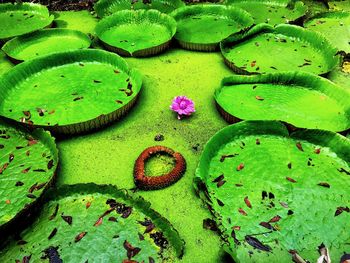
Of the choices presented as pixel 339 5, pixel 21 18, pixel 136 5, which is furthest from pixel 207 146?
pixel 339 5

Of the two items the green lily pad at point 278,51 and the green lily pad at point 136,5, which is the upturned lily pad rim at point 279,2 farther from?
the green lily pad at point 278,51

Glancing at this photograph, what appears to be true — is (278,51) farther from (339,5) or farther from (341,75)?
(339,5)

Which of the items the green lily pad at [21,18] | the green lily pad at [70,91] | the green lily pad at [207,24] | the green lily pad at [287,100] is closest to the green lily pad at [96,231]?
the green lily pad at [70,91]

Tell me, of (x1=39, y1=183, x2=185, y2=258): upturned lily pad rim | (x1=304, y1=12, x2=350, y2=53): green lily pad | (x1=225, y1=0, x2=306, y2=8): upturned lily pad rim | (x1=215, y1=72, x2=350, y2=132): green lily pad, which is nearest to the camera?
(x1=39, y1=183, x2=185, y2=258): upturned lily pad rim

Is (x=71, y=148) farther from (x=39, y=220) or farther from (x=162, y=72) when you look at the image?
(x=162, y=72)

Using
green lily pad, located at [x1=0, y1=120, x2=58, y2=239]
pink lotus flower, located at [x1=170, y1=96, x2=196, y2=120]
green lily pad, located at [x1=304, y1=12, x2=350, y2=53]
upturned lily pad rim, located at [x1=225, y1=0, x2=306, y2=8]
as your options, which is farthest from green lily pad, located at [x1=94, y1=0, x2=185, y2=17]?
green lily pad, located at [x1=0, y1=120, x2=58, y2=239]

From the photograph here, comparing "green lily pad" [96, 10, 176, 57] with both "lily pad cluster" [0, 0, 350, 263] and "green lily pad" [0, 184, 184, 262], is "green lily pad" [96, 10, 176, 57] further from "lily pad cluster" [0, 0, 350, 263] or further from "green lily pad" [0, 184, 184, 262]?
"green lily pad" [0, 184, 184, 262]

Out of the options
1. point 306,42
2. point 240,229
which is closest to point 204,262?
point 240,229
